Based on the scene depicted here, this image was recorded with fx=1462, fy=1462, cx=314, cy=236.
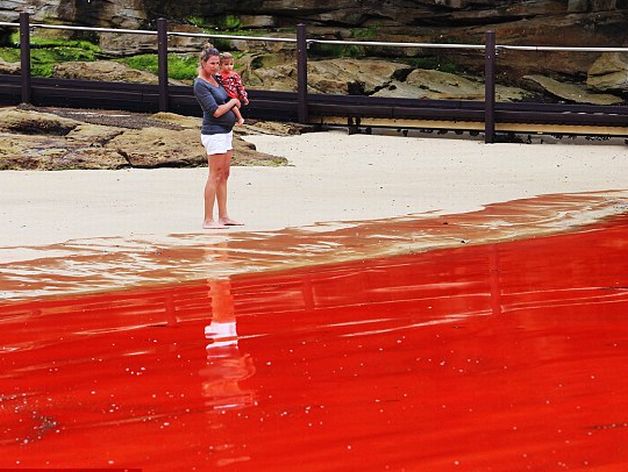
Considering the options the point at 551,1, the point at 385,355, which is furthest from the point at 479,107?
the point at 385,355

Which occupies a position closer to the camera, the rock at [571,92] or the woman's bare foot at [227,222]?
the woman's bare foot at [227,222]

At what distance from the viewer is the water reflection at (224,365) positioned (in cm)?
572

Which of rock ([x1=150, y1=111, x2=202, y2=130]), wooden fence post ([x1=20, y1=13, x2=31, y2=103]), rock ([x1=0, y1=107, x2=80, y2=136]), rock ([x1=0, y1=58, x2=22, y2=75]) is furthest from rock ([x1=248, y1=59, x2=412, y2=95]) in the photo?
rock ([x1=0, y1=107, x2=80, y2=136])

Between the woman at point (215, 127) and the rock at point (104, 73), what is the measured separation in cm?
1093

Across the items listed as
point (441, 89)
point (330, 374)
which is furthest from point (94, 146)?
point (330, 374)

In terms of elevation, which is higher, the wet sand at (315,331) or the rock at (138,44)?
the rock at (138,44)

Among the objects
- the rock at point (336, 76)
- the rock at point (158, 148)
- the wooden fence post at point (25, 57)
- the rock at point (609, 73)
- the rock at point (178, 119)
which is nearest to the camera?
the rock at point (158, 148)

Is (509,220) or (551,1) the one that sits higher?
(551,1)

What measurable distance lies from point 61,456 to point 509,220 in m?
7.41

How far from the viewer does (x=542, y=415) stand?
17.7ft

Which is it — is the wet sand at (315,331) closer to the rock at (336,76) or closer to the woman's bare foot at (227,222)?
the woman's bare foot at (227,222)

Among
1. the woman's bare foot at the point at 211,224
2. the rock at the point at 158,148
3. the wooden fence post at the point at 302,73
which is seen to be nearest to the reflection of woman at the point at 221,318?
the woman's bare foot at the point at 211,224

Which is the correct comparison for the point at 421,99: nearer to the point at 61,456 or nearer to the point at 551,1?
the point at 551,1

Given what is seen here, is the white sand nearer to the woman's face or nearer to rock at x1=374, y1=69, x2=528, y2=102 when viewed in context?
the woman's face
